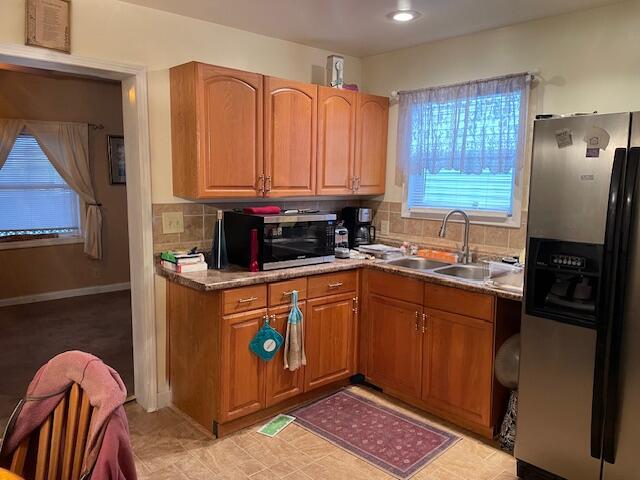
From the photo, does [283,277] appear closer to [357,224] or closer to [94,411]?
[357,224]

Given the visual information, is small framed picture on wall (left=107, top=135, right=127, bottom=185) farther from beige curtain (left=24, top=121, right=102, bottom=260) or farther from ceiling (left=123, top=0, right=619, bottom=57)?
ceiling (left=123, top=0, right=619, bottom=57)

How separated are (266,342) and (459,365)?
1.12m

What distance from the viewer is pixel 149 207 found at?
3012 mm

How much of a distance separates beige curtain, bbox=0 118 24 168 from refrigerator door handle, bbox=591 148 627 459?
18.2ft

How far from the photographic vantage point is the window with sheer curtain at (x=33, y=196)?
546 cm

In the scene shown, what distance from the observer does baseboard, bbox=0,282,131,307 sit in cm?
556

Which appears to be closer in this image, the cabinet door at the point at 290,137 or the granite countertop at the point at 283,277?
the granite countertop at the point at 283,277

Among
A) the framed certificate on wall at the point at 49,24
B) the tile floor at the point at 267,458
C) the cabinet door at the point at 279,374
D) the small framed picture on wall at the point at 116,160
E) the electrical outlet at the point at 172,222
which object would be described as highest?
the framed certificate on wall at the point at 49,24

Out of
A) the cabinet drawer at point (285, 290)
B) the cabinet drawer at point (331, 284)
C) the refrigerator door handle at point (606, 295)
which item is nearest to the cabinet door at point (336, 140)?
the cabinet drawer at point (331, 284)

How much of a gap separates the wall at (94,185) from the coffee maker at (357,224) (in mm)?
3460

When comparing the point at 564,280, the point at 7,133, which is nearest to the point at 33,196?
the point at 7,133

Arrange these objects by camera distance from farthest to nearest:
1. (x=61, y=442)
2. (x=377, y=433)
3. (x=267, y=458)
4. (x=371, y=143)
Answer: (x=371, y=143) < (x=377, y=433) < (x=267, y=458) < (x=61, y=442)

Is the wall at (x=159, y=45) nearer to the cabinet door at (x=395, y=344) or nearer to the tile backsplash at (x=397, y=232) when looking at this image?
the tile backsplash at (x=397, y=232)

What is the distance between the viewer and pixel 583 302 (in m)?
2.21
